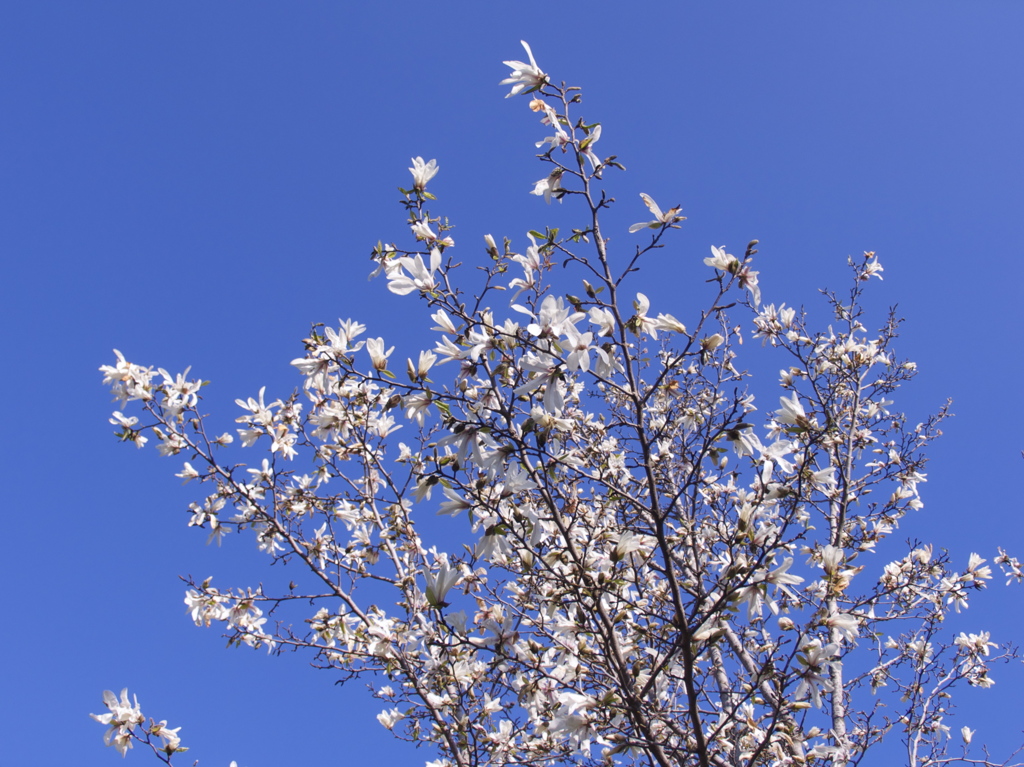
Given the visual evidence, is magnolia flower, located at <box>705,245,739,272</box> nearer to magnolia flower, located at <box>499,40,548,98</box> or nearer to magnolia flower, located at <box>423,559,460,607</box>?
magnolia flower, located at <box>499,40,548,98</box>

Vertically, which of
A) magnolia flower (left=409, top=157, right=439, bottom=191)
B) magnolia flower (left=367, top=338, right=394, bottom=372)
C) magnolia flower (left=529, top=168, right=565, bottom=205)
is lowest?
magnolia flower (left=367, top=338, right=394, bottom=372)

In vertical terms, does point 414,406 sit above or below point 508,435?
above

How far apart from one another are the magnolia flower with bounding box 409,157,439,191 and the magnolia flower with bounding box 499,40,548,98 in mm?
474

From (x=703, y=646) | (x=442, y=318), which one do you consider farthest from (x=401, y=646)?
(x=442, y=318)

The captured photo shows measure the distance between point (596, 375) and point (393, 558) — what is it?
2345 millimetres

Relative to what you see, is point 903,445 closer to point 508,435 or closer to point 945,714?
point 945,714

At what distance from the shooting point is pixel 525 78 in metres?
2.71

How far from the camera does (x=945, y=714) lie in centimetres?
535

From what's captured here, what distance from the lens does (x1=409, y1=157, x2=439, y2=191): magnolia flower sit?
293 cm

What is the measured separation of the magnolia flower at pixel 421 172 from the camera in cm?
293

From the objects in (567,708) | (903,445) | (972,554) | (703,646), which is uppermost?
(903,445)

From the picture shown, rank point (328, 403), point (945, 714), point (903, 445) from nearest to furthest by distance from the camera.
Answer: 1. point (328, 403)
2. point (945, 714)
3. point (903, 445)

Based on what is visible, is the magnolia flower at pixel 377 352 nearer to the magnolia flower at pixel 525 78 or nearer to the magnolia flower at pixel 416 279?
the magnolia flower at pixel 416 279

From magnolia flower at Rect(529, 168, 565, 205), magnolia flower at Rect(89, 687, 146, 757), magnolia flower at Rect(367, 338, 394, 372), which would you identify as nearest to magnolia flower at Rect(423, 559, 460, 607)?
magnolia flower at Rect(367, 338, 394, 372)
